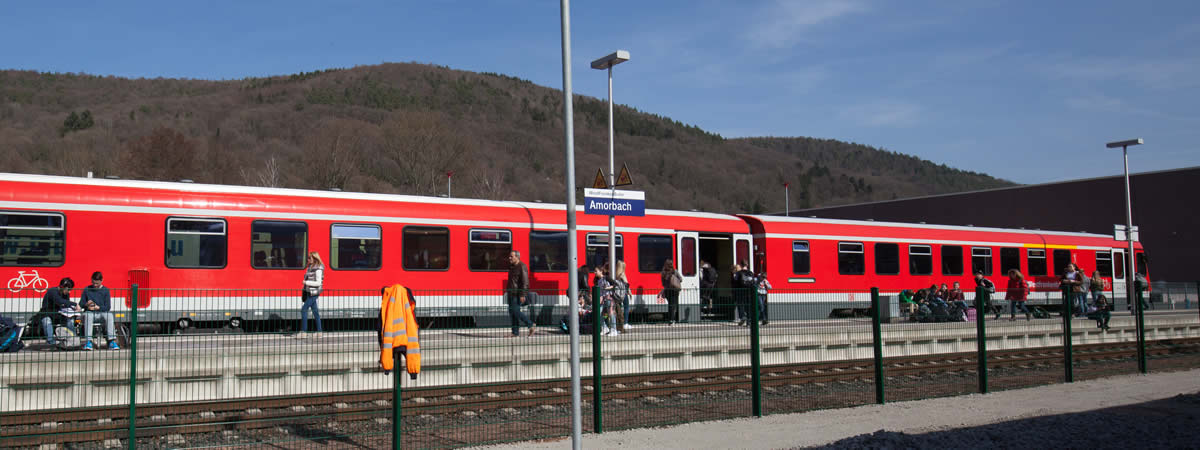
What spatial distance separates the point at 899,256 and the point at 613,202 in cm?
1821

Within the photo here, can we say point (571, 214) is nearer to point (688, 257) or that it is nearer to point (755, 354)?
point (755, 354)

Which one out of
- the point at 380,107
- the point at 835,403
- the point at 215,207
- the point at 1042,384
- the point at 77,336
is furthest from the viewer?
the point at 380,107

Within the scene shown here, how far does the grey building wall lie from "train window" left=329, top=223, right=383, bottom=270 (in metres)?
41.3

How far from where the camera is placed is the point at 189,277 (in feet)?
49.5

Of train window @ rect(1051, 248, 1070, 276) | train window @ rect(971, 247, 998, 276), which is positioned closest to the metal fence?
train window @ rect(971, 247, 998, 276)

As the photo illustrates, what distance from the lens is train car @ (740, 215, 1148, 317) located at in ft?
74.6

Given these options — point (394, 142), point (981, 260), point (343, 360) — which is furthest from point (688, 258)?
point (394, 142)

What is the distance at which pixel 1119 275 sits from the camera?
1264 inches

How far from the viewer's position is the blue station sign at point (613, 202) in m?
9.09

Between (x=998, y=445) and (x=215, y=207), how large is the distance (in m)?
12.8

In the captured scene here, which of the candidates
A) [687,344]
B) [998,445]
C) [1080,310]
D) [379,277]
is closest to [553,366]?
[687,344]

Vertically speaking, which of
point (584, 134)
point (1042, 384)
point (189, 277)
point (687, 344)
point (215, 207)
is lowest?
point (1042, 384)

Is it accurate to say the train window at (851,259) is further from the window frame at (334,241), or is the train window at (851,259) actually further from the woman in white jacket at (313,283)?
the woman in white jacket at (313,283)

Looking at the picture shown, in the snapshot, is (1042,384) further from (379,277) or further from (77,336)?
(77,336)
